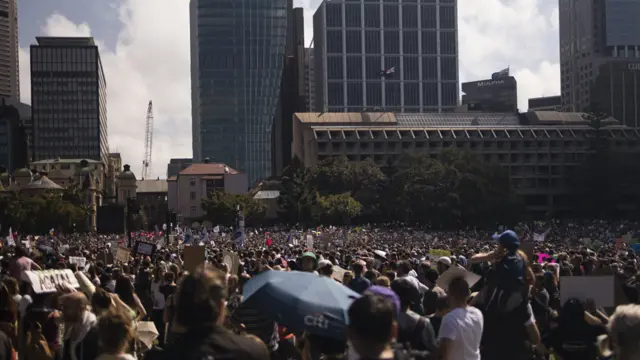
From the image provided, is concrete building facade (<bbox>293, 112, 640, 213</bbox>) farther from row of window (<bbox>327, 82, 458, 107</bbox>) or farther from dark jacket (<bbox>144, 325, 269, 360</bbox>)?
dark jacket (<bbox>144, 325, 269, 360</bbox>)

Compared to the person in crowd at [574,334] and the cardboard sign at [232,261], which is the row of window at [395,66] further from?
the person in crowd at [574,334]

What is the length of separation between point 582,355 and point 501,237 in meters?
1.27

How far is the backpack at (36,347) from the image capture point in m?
9.71

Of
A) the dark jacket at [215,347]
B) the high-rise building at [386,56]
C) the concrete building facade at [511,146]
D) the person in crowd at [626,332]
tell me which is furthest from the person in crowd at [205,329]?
the high-rise building at [386,56]

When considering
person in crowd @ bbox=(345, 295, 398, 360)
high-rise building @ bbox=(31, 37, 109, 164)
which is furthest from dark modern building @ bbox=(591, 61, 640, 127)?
person in crowd @ bbox=(345, 295, 398, 360)

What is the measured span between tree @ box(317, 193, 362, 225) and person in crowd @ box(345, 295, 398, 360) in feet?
313

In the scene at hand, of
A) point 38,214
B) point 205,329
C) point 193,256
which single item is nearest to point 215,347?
point 205,329

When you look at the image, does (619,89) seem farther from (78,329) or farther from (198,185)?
(78,329)

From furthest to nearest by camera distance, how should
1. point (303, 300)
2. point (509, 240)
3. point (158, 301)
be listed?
point (158, 301) → point (509, 240) → point (303, 300)

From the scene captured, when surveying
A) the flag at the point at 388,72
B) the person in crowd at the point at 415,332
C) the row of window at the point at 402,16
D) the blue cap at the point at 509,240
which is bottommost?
the person in crowd at the point at 415,332

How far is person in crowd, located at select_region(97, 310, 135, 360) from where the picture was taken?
642 cm

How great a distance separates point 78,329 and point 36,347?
1.47 meters

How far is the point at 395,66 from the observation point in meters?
185

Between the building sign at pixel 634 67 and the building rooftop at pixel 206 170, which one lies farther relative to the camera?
the building sign at pixel 634 67
